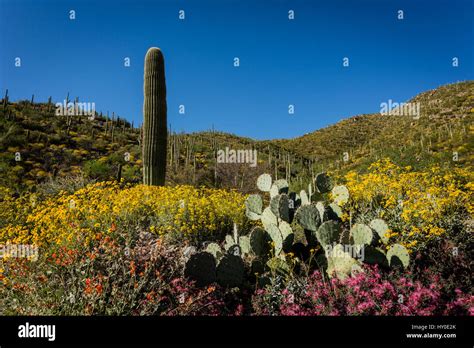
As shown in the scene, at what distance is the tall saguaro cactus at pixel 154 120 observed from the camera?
10.4 metres

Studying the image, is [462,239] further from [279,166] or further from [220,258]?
[279,166]

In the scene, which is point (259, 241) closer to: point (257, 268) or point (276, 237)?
point (276, 237)

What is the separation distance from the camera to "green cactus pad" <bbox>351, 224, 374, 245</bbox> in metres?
4.51

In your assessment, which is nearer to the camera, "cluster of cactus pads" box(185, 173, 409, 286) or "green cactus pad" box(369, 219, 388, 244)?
"cluster of cactus pads" box(185, 173, 409, 286)

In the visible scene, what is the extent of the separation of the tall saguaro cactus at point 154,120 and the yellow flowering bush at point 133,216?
113 inches

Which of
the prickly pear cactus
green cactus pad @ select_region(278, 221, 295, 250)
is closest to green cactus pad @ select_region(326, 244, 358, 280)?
green cactus pad @ select_region(278, 221, 295, 250)

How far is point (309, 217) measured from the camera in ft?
16.6

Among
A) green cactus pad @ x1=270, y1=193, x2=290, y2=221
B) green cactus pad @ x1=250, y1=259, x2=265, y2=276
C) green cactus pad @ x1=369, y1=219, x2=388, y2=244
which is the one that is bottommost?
green cactus pad @ x1=250, y1=259, x2=265, y2=276

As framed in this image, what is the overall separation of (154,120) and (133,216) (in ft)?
15.8

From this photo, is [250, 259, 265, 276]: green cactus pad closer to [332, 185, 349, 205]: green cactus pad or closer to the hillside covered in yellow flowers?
the hillside covered in yellow flowers

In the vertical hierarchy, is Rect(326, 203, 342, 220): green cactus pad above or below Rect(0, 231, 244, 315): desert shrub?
above

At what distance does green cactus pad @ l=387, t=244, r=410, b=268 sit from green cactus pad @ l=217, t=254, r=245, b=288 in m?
1.66

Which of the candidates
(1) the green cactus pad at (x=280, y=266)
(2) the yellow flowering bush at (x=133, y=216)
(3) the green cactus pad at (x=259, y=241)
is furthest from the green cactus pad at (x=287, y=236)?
(2) the yellow flowering bush at (x=133, y=216)

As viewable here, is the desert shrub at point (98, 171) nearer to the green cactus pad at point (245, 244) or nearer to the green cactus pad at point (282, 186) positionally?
the green cactus pad at point (282, 186)
